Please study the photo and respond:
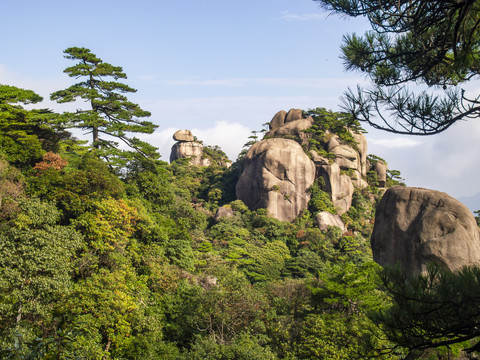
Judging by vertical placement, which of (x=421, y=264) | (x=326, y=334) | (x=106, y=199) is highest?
(x=106, y=199)

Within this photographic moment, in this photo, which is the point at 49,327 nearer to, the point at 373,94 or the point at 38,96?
the point at 373,94

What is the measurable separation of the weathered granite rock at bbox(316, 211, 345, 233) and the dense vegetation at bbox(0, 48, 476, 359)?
13.7 metres

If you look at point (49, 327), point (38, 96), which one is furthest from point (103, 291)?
point (38, 96)

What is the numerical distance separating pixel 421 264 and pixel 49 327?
11.1 m

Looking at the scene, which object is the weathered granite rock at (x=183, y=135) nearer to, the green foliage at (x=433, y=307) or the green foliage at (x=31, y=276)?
the green foliage at (x=31, y=276)

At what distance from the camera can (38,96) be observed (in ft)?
60.2

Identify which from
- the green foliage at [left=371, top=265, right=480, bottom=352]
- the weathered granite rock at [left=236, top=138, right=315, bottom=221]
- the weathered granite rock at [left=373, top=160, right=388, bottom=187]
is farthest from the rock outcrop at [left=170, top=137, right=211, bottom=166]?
the green foliage at [left=371, top=265, right=480, bottom=352]

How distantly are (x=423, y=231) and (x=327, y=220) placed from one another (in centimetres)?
1864

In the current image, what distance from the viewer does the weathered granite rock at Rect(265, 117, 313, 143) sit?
37688 millimetres

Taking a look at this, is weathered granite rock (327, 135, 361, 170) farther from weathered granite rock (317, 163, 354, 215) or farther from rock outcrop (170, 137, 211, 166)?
rock outcrop (170, 137, 211, 166)

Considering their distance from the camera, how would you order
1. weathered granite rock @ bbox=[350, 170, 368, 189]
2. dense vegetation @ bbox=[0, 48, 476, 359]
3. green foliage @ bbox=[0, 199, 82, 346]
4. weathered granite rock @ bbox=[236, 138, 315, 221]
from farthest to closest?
weathered granite rock @ bbox=[350, 170, 368, 189] < weathered granite rock @ bbox=[236, 138, 315, 221] < dense vegetation @ bbox=[0, 48, 476, 359] < green foliage @ bbox=[0, 199, 82, 346]

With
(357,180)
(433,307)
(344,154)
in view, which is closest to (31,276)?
(433,307)

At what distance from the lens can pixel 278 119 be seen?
135ft

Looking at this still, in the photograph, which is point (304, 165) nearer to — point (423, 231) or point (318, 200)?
point (318, 200)
